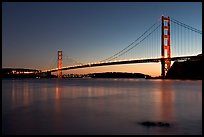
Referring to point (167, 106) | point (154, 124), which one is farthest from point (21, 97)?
point (154, 124)

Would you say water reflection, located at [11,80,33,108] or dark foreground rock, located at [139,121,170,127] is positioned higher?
dark foreground rock, located at [139,121,170,127]

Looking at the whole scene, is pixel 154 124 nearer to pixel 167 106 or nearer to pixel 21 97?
pixel 167 106

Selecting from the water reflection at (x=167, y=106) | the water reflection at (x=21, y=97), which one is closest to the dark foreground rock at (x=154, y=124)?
the water reflection at (x=167, y=106)

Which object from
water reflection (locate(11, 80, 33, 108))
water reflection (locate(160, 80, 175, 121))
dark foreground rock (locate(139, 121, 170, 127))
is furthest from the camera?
water reflection (locate(11, 80, 33, 108))

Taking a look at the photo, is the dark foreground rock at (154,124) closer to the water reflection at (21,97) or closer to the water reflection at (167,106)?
the water reflection at (167,106)

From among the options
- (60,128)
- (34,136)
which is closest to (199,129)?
(60,128)

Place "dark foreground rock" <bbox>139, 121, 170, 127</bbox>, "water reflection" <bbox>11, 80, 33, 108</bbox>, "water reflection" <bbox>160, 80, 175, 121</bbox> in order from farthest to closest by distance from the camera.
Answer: "water reflection" <bbox>11, 80, 33, 108</bbox>, "water reflection" <bbox>160, 80, 175, 121</bbox>, "dark foreground rock" <bbox>139, 121, 170, 127</bbox>

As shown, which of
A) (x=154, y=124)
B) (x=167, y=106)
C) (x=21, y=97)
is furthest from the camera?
(x=21, y=97)

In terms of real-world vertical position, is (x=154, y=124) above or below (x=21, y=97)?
above

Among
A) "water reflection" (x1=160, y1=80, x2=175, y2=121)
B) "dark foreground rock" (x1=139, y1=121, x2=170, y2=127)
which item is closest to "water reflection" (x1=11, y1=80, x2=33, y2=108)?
"water reflection" (x1=160, y1=80, x2=175, y2=121)

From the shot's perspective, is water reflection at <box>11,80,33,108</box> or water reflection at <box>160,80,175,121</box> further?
water reflection at <box>11,80,33,108</box>

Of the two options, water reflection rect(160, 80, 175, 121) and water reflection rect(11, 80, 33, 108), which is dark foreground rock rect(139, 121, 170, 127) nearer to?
water reflection rect(160, 80, 175, 121)
